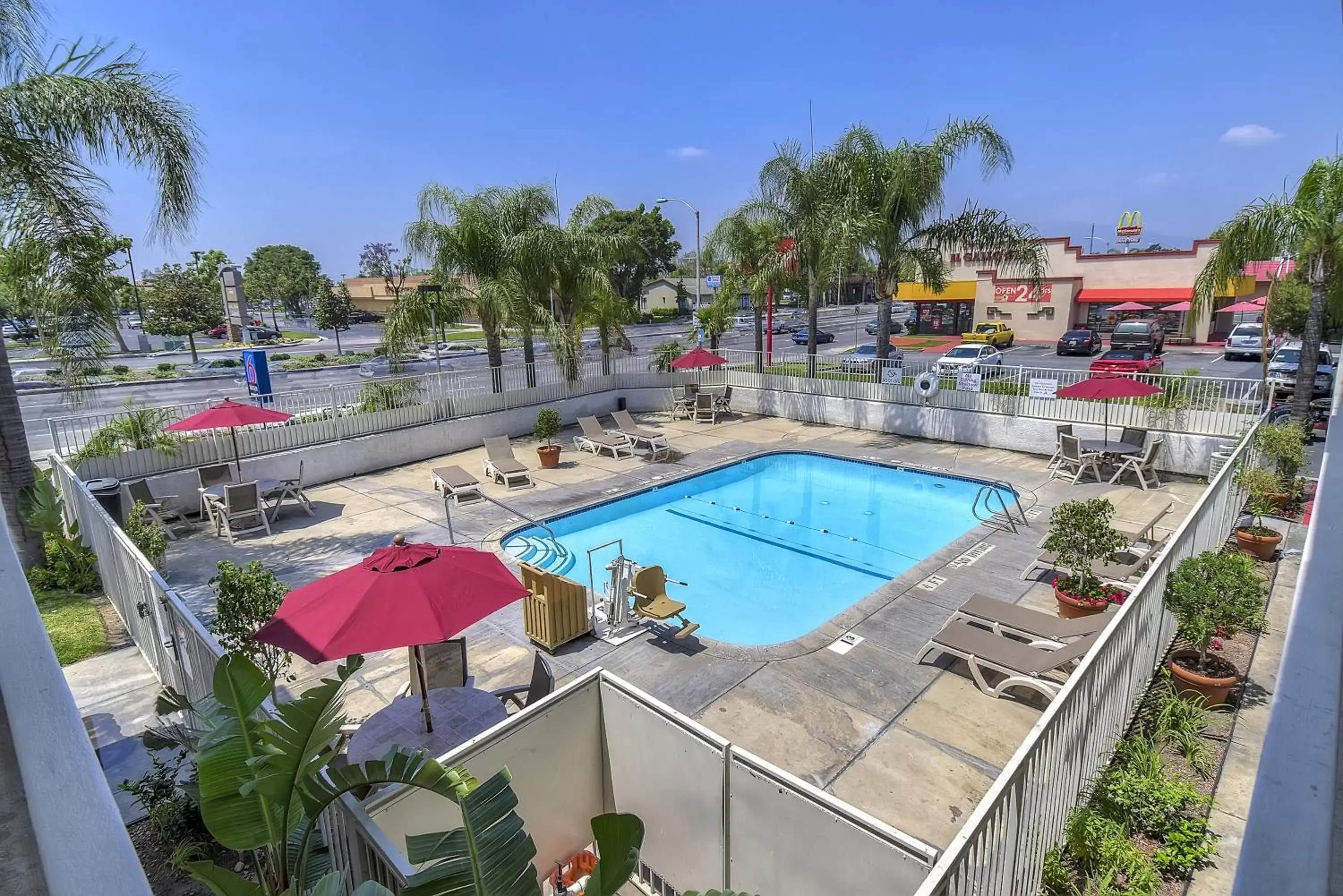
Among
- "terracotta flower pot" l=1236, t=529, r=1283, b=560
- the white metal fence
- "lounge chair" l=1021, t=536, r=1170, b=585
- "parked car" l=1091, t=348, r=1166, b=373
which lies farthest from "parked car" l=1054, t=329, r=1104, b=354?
"lounge chair" l=1021, t=536, r=1170, b=585

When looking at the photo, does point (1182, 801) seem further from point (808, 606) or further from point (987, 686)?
point (808, 606)

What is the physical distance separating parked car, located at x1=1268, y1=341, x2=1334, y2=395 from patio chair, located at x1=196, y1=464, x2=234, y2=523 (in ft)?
77.8

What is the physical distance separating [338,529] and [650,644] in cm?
675

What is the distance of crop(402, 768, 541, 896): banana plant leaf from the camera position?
94.5 inches

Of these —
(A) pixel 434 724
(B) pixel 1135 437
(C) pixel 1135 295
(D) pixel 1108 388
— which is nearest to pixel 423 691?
(A) pixel 434 724

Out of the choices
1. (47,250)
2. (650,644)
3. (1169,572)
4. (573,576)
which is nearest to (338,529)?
(573,576)

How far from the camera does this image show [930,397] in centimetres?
1709

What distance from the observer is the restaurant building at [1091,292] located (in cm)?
3641

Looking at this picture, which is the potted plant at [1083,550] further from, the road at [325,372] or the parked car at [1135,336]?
the parked car at [1135,336]

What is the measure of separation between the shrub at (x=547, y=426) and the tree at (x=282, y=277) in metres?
57.0

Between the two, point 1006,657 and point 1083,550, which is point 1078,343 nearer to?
point 1083,550

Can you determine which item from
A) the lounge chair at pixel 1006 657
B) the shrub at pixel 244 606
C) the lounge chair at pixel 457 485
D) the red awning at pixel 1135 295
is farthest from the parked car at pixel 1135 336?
the shrub at pixel 244 606

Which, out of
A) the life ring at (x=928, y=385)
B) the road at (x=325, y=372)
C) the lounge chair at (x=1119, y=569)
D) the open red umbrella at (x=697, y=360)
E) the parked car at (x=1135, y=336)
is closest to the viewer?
the lounge chair at (x=1119, y=569)

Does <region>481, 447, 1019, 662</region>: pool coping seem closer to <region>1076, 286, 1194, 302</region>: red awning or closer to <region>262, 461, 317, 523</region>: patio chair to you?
<region>262, 461, 317, 523</region>: patio chair
